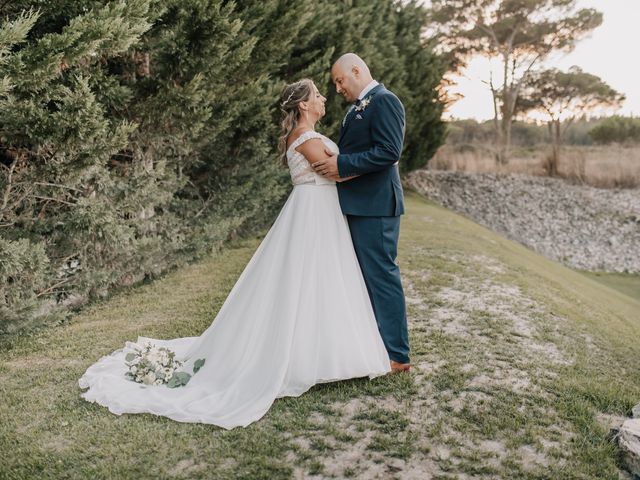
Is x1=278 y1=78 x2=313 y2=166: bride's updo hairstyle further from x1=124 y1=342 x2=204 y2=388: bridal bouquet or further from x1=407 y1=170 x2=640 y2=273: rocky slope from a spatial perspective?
x1=407 y1=170 x2=640 y2=273: rocky slope

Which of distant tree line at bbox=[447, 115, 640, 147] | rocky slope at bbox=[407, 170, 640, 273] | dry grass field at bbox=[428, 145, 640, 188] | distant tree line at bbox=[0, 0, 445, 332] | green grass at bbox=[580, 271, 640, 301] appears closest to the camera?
distant tree line at bbox=[0, 0, 445, 332]

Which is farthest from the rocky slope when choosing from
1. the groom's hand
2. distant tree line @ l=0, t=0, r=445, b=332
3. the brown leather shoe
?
the groom's hand

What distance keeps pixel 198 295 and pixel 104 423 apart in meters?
3.67

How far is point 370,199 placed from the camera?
13.5 feet

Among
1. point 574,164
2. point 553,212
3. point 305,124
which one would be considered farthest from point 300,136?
point 574,164

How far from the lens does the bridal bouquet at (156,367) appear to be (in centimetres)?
415

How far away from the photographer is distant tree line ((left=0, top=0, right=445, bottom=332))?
489 cm

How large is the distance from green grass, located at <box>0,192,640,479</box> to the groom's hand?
5.23 feet

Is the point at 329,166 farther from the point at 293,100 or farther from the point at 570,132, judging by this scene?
the point at 570,132

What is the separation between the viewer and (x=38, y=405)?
13.3 ft

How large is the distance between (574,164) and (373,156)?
78.4 feet

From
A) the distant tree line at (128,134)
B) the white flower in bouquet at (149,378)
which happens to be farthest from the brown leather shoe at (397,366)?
the distant tree line at (128,134)

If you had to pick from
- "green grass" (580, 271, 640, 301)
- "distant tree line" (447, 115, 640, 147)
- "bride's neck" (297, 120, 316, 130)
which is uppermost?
"distant tree line" (447, 115, 640, 147)

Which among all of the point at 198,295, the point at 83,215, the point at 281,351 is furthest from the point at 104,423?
the point at 198,295
